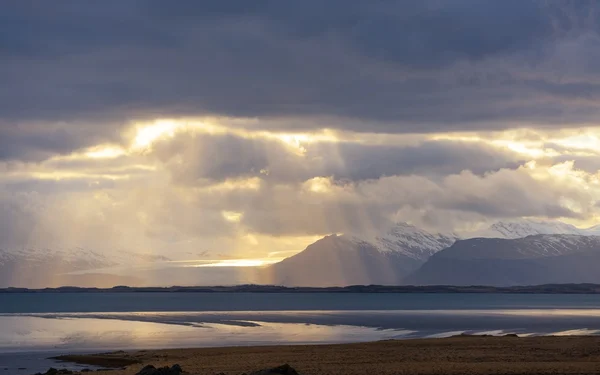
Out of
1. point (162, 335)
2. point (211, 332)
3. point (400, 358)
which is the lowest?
point (400, 358)

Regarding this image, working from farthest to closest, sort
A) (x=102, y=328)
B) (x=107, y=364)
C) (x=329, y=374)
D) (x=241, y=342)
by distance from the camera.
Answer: (x=102, y=328), (x=241, y=342), (x=107, y=364), (x=329, y=374)

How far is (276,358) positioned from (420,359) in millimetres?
12950

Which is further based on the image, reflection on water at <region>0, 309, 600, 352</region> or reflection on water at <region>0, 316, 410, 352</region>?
reflection on water at <region>0, 309, 600, 352</region>

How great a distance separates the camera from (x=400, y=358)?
78000 millimetres

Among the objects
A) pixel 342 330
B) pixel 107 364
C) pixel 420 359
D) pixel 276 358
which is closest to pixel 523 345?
pixel 420 359

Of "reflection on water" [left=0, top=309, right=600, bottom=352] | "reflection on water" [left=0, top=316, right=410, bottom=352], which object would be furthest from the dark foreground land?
"reflection on water" [left=0, top=309, right=600, bottom=352]

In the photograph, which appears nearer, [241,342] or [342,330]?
[241,342]

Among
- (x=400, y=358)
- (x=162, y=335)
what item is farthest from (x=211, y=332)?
(x=400, y=358)

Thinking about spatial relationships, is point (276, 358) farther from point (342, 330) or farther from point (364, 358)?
point (342, 330)

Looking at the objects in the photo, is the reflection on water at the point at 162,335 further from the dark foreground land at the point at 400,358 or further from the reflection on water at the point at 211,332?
the dark foreground land at the point at 400,358

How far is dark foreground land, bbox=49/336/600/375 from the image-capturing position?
222 ft

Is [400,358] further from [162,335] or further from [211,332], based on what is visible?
[211,332]

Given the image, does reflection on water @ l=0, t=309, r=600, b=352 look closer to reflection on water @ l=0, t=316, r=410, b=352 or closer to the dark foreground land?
reflection on water @ l=0, t=316, r=410, b=352

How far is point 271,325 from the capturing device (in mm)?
157750
